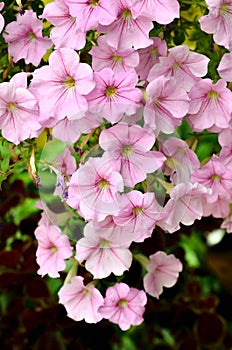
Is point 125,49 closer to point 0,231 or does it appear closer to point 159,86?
point 159,86

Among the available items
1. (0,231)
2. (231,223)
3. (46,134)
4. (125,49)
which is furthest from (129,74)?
(0,231)

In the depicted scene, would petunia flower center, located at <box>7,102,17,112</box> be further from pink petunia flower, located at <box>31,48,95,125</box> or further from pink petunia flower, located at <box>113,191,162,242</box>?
pink petunia flower, located at <box>113,191,162,242</box>

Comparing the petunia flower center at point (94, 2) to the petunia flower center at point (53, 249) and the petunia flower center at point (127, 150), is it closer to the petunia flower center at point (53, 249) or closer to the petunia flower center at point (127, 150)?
the petunia flower center at point (127, 150)

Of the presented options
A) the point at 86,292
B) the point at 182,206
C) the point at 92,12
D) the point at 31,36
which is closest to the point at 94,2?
the point at 92,12

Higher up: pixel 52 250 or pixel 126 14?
pixel 126 14

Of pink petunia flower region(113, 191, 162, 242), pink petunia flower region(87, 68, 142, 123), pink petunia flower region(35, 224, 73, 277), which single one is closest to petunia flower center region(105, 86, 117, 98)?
pink petunia flower region(87, 68, 142, 123)

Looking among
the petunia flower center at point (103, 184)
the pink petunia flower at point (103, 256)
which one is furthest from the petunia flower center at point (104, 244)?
the petunia flower center at point (103, 184)

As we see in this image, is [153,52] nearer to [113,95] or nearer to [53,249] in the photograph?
[113,95]
